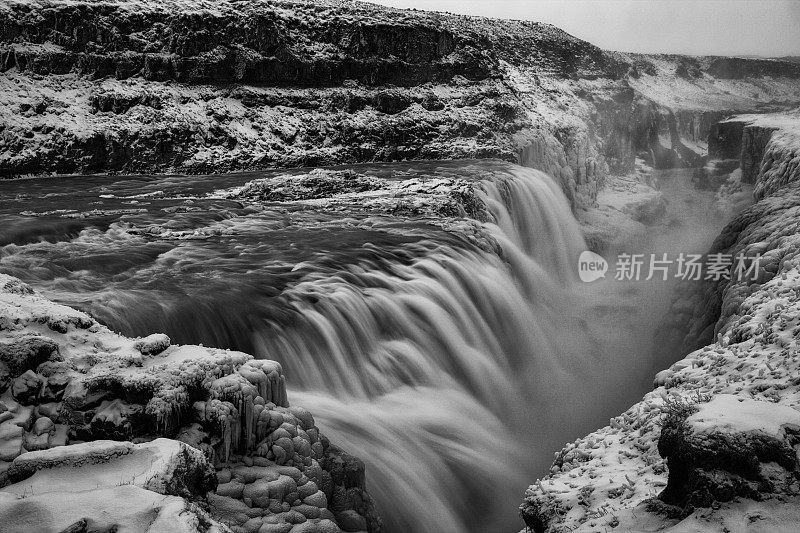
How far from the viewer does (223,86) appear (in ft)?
93.7

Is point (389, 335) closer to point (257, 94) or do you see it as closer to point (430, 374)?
point (430, 374)

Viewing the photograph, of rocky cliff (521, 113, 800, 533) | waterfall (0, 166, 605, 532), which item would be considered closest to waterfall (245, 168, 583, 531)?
waterfall (0, 166, 605, 532)

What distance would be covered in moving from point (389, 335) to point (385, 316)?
0.40 metres

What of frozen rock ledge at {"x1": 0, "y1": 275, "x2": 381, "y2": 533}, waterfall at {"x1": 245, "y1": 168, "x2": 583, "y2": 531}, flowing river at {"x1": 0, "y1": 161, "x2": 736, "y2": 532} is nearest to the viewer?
frozen rock ledge at {"x1": 0, "y1": 275, "x2": 381, "y2": 533}

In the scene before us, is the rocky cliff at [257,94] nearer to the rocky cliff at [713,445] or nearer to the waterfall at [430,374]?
the waterfall at [430,374]

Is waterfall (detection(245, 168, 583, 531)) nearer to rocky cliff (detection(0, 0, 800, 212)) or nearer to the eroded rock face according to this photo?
the eroded rock face

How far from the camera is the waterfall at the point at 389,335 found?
25.4 ft

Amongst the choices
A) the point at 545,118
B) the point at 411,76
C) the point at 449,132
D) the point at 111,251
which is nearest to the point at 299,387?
the point at 111,251

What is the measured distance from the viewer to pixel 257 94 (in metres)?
28.8

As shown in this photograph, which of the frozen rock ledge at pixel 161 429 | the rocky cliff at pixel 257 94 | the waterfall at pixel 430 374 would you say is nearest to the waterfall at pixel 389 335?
the waterfall at pixel 430 374

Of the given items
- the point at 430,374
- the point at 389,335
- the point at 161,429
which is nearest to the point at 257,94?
the point at 389,335

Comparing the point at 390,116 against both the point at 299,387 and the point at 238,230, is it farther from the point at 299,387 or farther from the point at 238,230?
the point at 299,387

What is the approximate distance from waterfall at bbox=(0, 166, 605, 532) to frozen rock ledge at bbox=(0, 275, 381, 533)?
5.47 ft

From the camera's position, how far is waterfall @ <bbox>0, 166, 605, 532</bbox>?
7.74m
